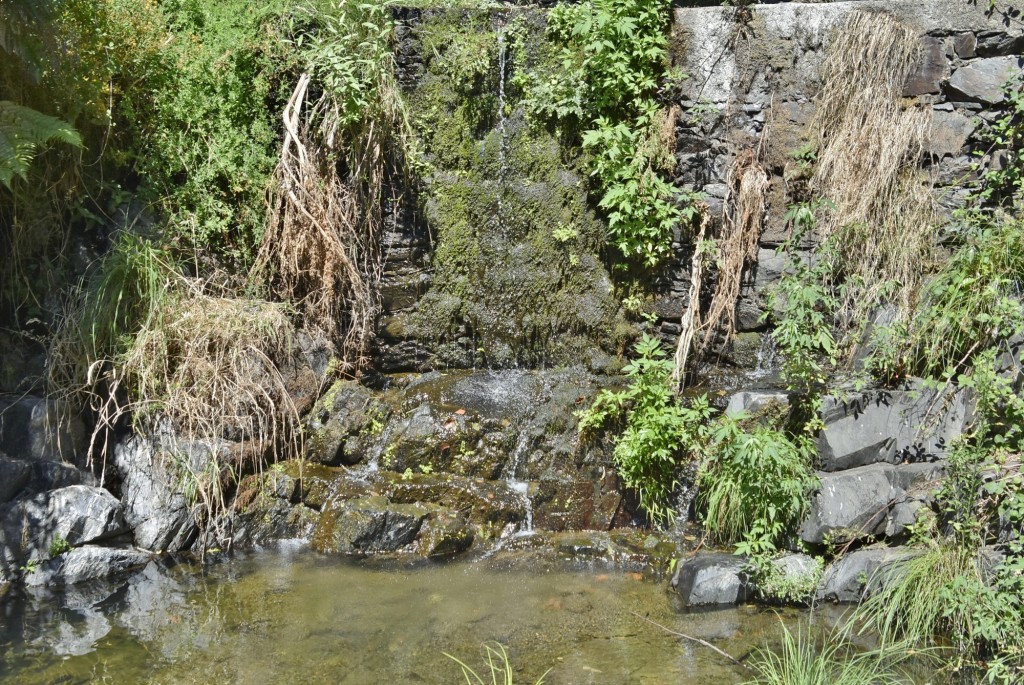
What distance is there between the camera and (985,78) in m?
6.61

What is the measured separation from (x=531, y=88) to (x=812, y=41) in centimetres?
223

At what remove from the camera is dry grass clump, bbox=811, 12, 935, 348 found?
6.49 meters

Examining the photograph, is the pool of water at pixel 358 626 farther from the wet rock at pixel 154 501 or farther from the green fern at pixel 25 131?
the green fern at pixel 25 131

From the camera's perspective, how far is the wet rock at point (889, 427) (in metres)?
5.62

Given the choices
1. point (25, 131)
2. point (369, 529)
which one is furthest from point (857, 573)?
point (25, 131)

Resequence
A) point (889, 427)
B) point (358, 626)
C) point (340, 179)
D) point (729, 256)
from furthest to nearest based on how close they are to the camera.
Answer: point (340, 179), point (729, 256), point (889, 427), point (358, 626)

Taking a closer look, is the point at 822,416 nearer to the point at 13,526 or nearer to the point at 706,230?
the point at 706,230

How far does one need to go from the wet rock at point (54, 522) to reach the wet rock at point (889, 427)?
4.67 m

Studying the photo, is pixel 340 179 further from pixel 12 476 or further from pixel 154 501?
pixel 12 476

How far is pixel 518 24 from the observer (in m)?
7.52

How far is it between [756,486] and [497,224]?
3.05m

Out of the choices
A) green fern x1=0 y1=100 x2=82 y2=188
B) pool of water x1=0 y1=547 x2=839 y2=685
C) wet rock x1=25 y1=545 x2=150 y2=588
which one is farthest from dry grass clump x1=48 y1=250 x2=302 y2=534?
green fern x1=0 y1=100 x2=82 y2=188

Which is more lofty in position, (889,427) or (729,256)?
(729,256)

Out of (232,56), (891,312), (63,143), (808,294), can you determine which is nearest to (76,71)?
(63,143)
